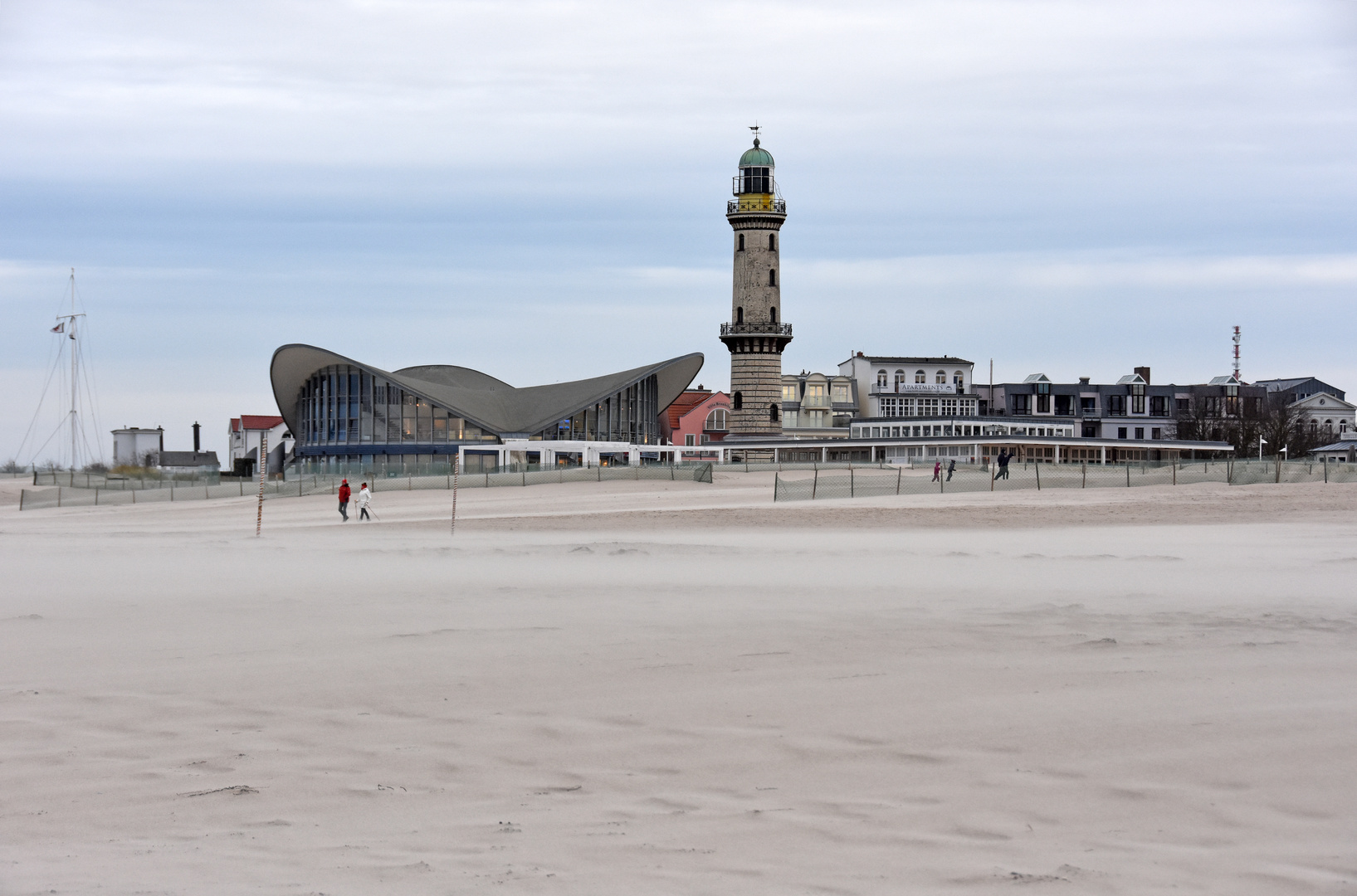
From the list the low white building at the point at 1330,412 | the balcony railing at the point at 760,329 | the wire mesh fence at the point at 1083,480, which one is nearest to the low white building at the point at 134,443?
the balcony railing at the point at 760,329

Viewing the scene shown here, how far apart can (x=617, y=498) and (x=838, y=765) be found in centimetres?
3655

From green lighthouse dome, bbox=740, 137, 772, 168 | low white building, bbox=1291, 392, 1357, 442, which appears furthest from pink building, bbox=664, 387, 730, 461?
low white building, bbox=1291, 392, 1357, 442

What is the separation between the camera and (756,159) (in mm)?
95312

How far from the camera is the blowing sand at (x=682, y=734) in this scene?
18.6 ft

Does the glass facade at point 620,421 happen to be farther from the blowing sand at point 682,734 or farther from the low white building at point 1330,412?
the blowing sand at point 682,734

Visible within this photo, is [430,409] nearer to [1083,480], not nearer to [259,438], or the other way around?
[259,438]

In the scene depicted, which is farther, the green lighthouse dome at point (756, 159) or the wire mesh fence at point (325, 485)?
the green lighthouse dome at point (756, 159)

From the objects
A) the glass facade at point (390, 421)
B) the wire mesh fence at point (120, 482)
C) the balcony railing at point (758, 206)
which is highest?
the balcony railing at point (758, 206)

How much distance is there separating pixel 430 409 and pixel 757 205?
95.9ft

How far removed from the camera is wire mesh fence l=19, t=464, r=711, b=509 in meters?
Result: 48.1

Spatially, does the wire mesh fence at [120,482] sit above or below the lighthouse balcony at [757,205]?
below

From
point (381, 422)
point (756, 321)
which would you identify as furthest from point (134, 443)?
point (756, 321)

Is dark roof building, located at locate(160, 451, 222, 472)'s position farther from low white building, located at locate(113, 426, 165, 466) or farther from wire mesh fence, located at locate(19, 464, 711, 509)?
wire mesh fence, located at locate(19, 464, 711, 509)

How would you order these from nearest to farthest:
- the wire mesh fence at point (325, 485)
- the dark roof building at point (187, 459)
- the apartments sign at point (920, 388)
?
the wire mesh fence at point (325, 485), the apartments sign at point (920, 388), the dark roof building at point (187, 459)
